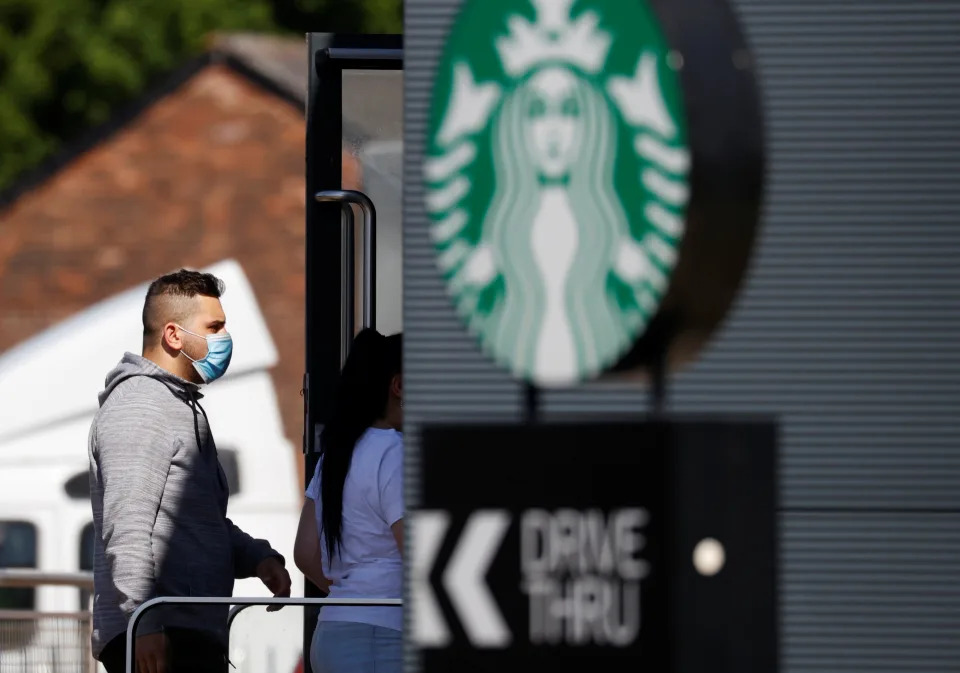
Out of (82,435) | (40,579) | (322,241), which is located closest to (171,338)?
(322,241)

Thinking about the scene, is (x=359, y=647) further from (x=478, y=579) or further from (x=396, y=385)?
(x=478, y=579)

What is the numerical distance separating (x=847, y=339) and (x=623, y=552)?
495 mm

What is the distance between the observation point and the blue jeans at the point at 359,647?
3816 mm

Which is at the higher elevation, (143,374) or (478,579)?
(143,374)

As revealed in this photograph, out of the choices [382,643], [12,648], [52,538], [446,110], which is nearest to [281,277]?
[52,538]

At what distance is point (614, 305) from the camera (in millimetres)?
2727

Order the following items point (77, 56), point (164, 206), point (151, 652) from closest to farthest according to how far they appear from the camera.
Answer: point (151, 652)
point (164, 206)
point (77, 56)

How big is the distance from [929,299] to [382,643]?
5.28ft

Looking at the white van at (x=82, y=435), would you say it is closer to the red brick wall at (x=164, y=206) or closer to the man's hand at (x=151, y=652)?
the man's hand at (x=151, y=652)

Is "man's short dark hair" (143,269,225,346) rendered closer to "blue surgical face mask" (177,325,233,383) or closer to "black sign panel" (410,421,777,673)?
"blue surgical face mask" (177,325,233,383)

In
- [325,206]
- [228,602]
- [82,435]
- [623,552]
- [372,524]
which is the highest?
[325,206]

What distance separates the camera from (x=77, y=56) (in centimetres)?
2508

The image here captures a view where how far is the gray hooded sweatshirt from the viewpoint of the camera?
13.2ft

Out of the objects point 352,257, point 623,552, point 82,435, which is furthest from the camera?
point 82,435
